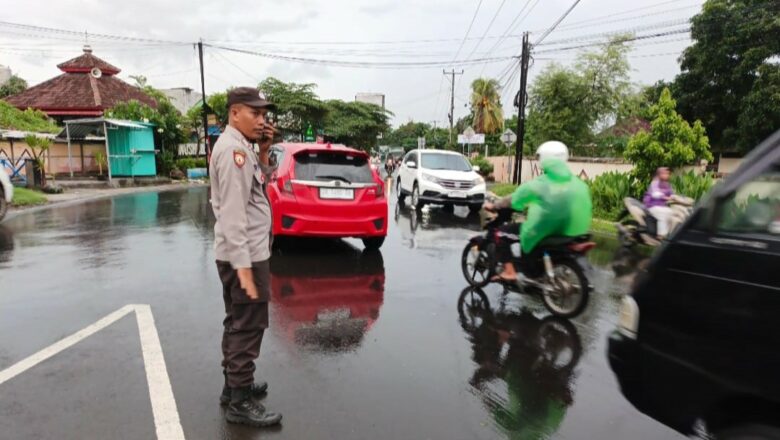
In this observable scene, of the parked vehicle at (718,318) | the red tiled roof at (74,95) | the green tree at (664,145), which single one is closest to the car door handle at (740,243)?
the parked vehicle at (718,318)

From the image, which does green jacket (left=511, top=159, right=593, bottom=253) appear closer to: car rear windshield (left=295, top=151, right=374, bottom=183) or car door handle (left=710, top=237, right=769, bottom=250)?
car door handle (left=710, top=237, right=769, bottom=250)

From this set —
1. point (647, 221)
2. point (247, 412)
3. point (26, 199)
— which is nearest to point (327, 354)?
point (247, 412)

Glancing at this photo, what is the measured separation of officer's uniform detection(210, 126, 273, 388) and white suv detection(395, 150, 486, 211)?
10981mm

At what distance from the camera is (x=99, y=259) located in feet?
25.3

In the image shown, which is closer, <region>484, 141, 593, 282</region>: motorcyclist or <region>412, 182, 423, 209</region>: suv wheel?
<region>484, 141, 593, 282</region>: motorcyclist

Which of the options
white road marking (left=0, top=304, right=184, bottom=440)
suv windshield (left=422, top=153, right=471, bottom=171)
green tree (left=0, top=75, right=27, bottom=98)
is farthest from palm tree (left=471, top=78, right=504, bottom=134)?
white road marking (left=0, top=304, right=184, bottom=440)

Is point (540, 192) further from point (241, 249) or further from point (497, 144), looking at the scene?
point (497, 144)

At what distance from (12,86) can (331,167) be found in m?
46.8

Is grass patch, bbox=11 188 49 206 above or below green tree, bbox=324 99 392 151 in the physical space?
below

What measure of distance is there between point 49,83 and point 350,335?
→ 118 ft

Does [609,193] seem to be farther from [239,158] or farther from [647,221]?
[239,158]

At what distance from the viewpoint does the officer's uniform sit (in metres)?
3.04

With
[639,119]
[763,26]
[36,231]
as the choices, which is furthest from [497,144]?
[36,231]

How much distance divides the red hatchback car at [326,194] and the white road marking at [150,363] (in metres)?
2.44
